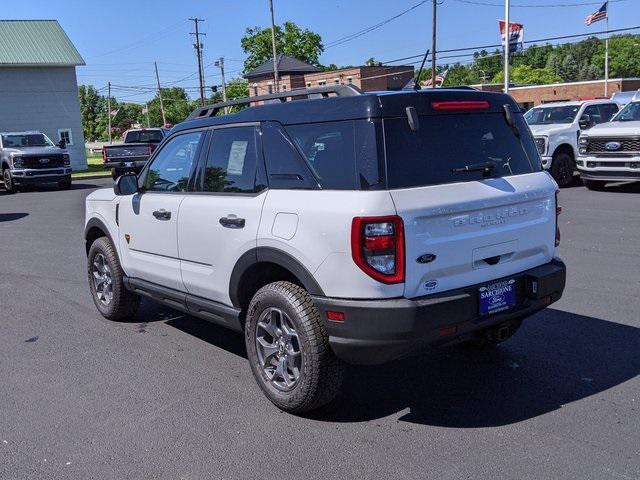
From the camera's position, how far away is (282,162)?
164 inches

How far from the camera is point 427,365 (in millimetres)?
4941

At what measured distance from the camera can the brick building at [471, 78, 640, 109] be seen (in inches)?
2378

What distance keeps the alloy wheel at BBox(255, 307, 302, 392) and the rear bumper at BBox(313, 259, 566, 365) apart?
391 millimetres

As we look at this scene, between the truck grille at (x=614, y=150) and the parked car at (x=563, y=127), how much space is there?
4.12 ft

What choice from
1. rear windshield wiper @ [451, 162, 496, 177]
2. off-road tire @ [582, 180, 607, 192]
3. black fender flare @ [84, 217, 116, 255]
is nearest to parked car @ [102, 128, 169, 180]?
off-road tire @ [582, 180, 607, 192]

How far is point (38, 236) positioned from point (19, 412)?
8745 mm

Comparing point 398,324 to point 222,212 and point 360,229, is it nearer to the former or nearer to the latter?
point 360,229

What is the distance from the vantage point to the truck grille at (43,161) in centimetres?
2300

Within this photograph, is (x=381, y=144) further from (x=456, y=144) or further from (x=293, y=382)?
(x=293, y=382)

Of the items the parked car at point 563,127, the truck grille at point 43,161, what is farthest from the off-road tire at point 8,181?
the parked car at point 563,127

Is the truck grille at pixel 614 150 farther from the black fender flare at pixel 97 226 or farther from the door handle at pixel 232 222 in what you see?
the door handle at pixel 232 222

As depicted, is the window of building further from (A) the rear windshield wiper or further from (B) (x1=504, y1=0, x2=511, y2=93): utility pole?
(A) the rear windshield wiper

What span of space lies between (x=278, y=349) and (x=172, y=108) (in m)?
107

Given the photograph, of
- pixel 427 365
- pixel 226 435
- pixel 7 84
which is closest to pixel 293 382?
pixel 226 435
